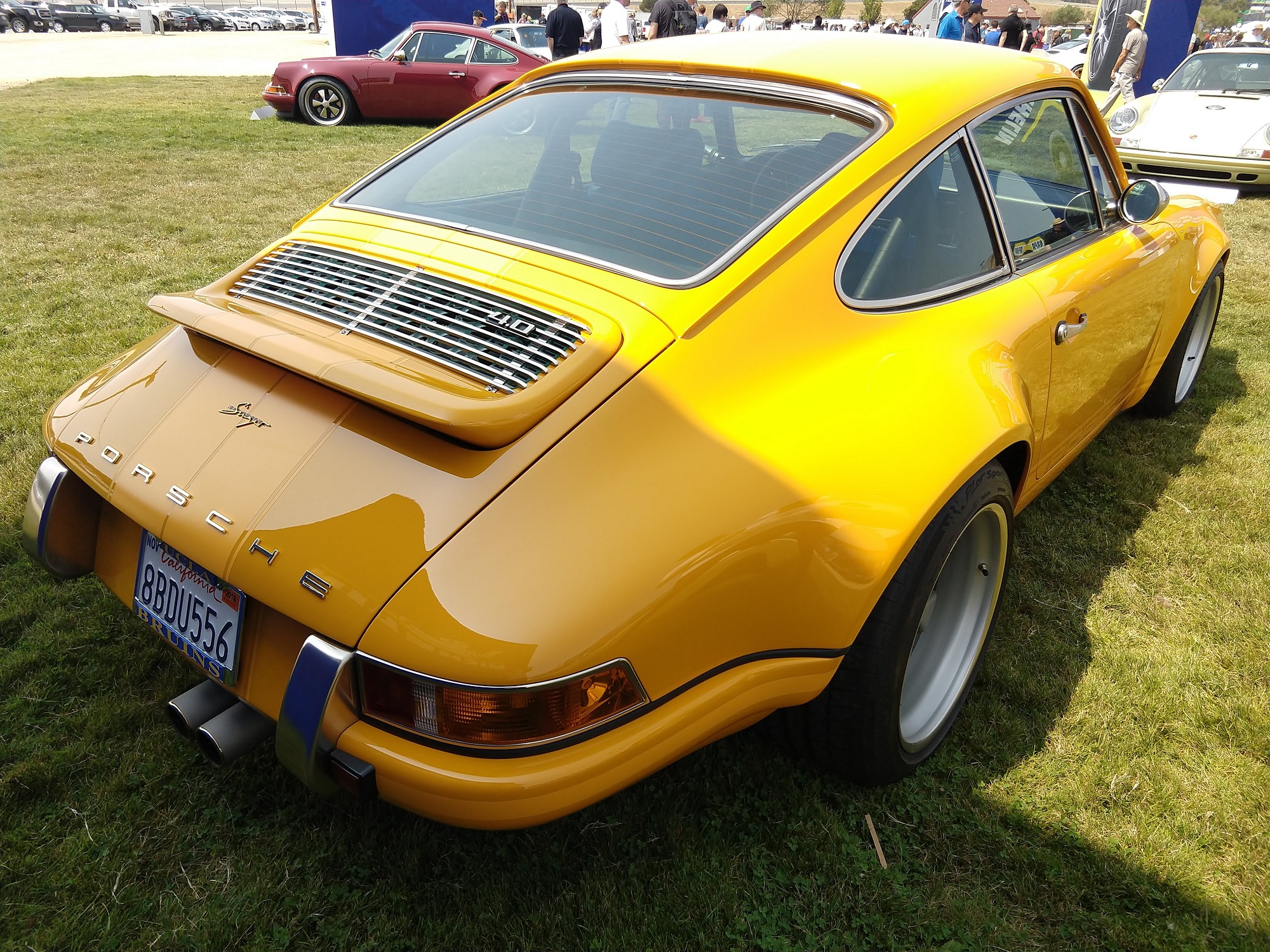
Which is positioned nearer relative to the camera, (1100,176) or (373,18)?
(1100,176)

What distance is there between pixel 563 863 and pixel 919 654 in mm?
993

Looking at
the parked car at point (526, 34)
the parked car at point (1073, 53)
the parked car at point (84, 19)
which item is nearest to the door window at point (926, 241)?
the parked car at point (1073, 53)

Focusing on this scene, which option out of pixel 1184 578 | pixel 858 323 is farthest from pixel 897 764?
pixel 1184 578

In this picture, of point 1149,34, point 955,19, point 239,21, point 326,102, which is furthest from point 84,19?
point 1149,34

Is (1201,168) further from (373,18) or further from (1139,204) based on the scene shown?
(373,18)

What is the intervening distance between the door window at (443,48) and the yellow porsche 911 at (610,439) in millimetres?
9796

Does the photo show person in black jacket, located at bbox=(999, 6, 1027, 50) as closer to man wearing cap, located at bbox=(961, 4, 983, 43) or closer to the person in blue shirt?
man wearing cap, located at bbox=(961, 4, 983, 43)

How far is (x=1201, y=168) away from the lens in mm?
8117

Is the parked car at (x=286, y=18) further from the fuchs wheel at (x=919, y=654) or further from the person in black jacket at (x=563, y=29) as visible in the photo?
the fuchs wheel at (x=919, y=654)

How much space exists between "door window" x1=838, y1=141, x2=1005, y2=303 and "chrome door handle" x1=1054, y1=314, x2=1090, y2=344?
25 cm

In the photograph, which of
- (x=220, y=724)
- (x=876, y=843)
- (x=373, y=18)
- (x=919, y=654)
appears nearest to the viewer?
(x=220, y=724)

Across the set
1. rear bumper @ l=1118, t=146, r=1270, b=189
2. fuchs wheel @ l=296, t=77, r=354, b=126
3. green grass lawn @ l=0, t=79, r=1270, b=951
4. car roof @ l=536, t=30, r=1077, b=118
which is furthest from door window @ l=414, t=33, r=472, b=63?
green grass lawn @ l=0, t=79, r=1270, b=951

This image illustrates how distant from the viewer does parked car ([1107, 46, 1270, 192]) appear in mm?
7965

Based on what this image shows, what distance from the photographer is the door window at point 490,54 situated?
441 inches
